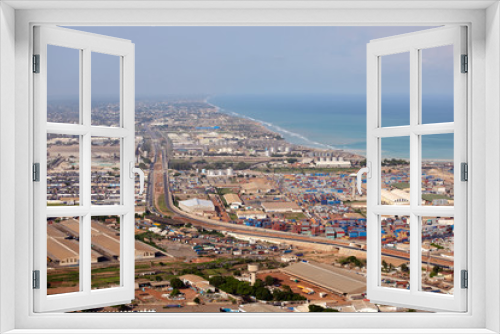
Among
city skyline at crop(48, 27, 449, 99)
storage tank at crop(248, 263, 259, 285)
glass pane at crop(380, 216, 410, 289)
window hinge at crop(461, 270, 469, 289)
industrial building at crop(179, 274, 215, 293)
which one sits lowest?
industrial building at crop(179, 274, 215, 293)

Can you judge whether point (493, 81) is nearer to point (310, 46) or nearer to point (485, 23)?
point (485, 23)

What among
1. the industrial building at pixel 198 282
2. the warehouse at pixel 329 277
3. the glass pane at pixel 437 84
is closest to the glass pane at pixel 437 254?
the glass pane at pixel 437 84

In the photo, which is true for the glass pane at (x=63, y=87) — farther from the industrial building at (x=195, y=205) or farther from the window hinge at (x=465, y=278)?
the window hinge at (x=465, y=278)

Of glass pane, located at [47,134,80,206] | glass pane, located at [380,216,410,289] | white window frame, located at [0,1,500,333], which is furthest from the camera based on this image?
glass pane, located at [380,216,410,289]

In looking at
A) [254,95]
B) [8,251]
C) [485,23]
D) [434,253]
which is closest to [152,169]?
[254,95]

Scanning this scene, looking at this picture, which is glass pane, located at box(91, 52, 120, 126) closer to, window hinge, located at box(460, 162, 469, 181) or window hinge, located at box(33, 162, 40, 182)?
window hinge, located at box(33, 162, 40, 182)

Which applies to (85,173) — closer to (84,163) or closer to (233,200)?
(84,163)

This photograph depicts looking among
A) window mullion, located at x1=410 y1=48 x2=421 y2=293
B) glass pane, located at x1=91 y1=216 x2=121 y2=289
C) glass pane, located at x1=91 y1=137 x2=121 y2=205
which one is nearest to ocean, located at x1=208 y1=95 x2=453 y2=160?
glass pane, located at x1=91 y1=137 x2=121 y2=205
